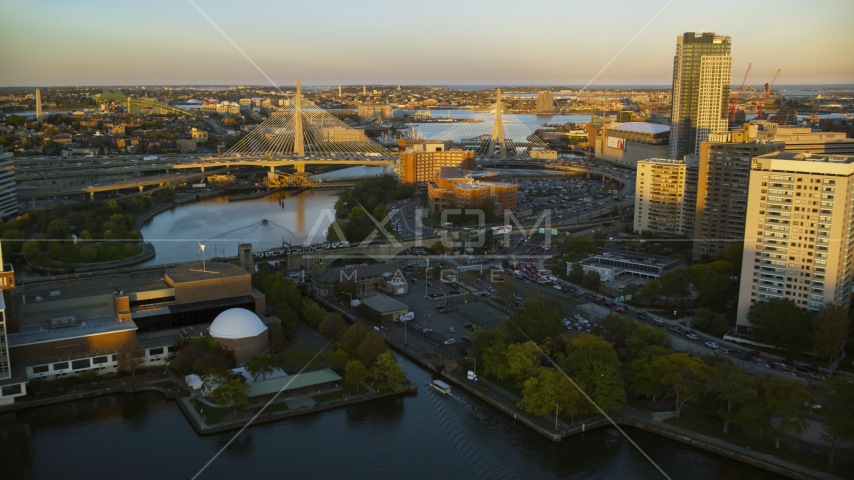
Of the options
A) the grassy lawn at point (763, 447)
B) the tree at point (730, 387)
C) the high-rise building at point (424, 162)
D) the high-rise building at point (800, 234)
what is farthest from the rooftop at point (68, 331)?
the high-rise building at point (424, 162)

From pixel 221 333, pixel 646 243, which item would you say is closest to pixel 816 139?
pixel 646 243

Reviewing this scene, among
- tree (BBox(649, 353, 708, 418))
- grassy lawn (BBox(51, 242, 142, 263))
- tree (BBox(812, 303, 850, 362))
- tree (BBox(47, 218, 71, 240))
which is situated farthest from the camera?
tree (BBox(47, 218, 71, 240))

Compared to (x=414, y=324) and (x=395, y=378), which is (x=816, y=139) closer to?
(x=414, y=324)

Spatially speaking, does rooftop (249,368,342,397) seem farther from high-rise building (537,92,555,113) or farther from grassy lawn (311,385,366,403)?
high-rise building (537,92,555,113)

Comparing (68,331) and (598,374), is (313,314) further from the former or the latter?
(598,374)

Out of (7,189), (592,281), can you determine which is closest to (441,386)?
(592,281)

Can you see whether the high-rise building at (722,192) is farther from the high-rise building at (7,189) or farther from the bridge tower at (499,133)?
the bridge tower at (499,133)

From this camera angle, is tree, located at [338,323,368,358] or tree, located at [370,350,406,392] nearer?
tree, located at [370,350,406,392]

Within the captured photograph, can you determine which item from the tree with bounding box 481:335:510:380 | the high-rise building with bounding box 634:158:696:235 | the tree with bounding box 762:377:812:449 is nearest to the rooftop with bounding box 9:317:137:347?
the tree with bounding box 481:335:510:380
